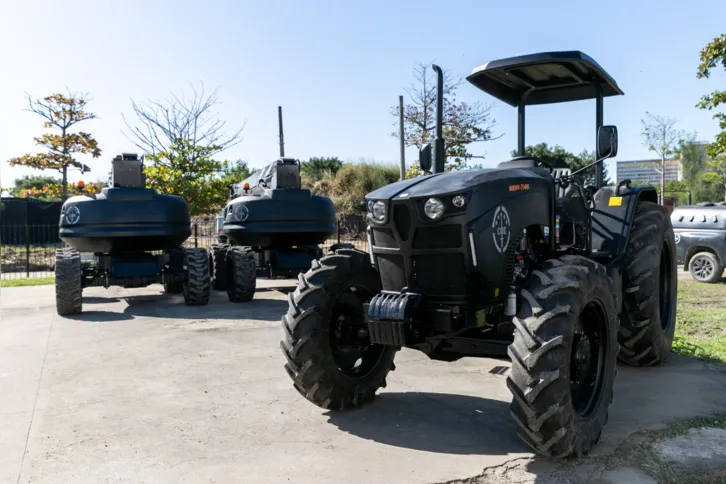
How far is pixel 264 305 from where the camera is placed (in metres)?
10.8

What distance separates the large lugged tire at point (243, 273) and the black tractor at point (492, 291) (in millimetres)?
5947

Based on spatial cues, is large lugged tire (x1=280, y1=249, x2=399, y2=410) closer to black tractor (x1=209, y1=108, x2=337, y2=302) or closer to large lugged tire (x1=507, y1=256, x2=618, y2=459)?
large lugged tire (x1=507, y1=256, x2=618, y2=459)

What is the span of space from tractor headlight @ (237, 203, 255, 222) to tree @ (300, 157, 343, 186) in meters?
21.4

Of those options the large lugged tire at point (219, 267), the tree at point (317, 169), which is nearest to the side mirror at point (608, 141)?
the large lugged tire at point (219, 267)

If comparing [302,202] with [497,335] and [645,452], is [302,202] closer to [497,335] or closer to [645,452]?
[497,335]

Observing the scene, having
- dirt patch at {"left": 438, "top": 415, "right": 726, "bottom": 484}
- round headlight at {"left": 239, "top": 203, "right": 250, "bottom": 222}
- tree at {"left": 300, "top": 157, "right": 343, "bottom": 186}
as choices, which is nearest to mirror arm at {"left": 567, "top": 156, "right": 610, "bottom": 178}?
dirt patch at {"left": 438, "top": 415, "right": 726, "bottom": 484}

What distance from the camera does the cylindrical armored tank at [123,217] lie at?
10.3m

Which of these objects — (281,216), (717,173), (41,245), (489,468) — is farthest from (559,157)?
(717,173)

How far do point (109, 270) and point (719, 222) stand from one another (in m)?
12.4

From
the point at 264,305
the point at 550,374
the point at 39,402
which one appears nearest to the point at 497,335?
the point at 550,374

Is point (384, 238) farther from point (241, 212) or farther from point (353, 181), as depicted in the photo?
point (353, 181)

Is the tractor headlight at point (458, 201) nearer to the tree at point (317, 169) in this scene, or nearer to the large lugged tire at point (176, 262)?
the large lugged tire at point (176, 262)

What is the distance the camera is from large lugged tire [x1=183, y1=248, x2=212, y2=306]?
10578mm

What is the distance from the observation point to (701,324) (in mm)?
8133
